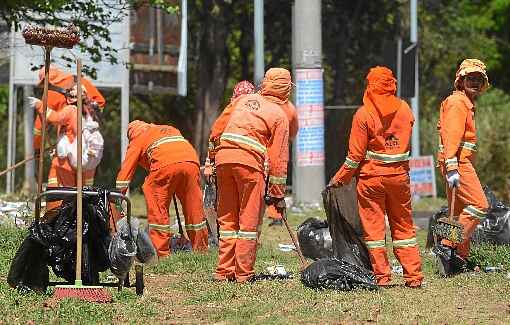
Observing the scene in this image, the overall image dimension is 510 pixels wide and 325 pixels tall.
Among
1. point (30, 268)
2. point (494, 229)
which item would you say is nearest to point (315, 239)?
point (494, 229)

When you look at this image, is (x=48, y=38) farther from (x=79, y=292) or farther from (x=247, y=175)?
(x=247, y=175)

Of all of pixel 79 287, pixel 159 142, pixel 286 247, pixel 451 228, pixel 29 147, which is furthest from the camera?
pixel 29 147

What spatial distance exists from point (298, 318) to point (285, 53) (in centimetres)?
2230

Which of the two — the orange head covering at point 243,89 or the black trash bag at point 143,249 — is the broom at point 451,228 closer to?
the orange head covering at point 243,89

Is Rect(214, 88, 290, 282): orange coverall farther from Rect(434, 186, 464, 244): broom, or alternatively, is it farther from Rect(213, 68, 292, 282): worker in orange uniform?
Rect(434, 186, 464, 244): broom

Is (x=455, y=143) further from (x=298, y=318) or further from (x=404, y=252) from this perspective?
(x=298, y=318)

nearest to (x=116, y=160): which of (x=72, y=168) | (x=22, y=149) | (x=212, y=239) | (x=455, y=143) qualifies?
(x=22, y=149)

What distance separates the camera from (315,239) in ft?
41.1

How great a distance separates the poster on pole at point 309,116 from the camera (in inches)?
769

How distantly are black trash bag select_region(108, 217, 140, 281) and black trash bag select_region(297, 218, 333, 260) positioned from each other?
Answer: 3.25 meters

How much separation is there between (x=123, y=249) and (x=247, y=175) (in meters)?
1.57

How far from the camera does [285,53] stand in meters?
30.8

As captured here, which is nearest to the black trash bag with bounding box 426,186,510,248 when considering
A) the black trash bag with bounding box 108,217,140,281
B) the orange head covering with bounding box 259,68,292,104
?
the orange head covering with bounding box 259,68,292,104

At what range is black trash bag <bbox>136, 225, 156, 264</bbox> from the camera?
9.66m
